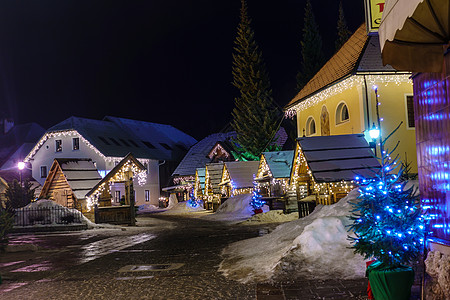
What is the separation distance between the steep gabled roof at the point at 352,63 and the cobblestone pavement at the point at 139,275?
396 inches

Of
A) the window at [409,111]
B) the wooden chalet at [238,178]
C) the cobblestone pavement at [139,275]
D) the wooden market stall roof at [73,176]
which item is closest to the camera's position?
the cobblestone pavement at [139,275]

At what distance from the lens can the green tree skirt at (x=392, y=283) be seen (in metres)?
6.30

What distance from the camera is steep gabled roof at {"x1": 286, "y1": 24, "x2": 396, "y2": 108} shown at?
21266 millimetres

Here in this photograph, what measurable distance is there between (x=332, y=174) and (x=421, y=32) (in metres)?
13.8

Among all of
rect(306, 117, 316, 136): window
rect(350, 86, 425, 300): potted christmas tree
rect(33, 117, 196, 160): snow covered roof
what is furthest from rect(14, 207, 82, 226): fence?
rect(33, 117, 196, 160): snow covered roof

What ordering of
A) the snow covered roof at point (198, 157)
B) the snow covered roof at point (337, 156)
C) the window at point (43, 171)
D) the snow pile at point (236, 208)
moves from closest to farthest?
1. the snow covered roof at point (337, 156)
2. the snow pile at point (236, 208)
3. the window at point (43, 171)
4. the snow covered roof at point (198, 157)

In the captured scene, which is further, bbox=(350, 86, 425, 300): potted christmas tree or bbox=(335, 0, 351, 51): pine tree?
bbox=(335, 0, 351, 51): pine tree

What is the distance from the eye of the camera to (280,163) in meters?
29.4

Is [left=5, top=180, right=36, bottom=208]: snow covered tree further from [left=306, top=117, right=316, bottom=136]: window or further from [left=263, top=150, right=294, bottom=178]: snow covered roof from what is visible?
[left=306, top=117, right=316, bottom=136]: window

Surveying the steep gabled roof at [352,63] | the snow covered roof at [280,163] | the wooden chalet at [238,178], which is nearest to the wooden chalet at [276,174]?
the snow covered roof at [280,163]

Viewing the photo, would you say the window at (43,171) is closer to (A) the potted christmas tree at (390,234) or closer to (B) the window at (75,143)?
(B) the window at (75,143)

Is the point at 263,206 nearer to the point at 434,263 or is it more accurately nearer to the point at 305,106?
the point at 305,106

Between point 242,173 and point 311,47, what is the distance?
16.7 metres

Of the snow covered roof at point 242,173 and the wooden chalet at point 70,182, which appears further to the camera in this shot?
the snow covered roof at point 242,173
